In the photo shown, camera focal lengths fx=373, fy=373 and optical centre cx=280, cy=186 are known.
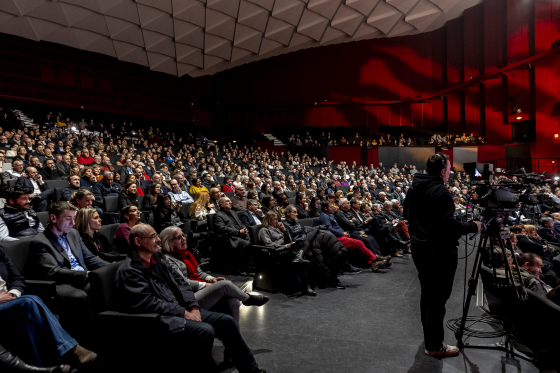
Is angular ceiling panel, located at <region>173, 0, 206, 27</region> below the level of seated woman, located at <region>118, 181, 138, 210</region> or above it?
above

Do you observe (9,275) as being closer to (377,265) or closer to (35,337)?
(35,337)

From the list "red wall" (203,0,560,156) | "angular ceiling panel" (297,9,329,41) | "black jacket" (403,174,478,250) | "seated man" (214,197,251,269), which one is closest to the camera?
"black jacket" (403,174,478,250)

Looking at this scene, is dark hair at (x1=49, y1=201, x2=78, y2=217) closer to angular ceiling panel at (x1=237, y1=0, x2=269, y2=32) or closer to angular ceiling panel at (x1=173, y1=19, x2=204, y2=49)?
angular ceiling panel at (x1=237, y1=0, x2=269, y2=32)

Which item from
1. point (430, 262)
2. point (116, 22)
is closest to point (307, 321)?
point (430, 262)

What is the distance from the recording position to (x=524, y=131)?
12648 millimetres

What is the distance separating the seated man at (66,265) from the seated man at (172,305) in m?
0.45

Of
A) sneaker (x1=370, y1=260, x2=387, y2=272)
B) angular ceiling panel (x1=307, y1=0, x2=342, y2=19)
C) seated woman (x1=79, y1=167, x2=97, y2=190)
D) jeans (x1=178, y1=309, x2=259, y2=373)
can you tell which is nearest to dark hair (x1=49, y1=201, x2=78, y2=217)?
jeans (x1=178, y1=309, x2=259, y2=373)

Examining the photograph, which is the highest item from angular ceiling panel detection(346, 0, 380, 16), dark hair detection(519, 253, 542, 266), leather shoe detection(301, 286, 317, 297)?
angular ceiling panel detection(346, 0, 380, 16)

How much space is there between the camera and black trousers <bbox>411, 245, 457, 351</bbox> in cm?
212

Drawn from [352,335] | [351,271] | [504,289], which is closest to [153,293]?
[352,335]

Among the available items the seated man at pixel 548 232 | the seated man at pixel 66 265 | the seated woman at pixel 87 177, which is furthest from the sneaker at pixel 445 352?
the seated woman at pixel 87 177

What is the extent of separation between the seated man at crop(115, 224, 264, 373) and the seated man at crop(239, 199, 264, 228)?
2.32 m

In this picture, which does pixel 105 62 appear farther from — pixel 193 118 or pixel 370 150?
pixel 370 150

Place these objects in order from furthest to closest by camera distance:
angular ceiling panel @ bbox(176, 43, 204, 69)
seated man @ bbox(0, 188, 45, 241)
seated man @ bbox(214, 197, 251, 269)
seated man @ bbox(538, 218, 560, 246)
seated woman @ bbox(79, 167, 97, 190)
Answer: angular ceiling panel @ bbox(176, 43, 204, 69)
seated man @ bbox(538, 218, 560, 246)
seated woman @ bbox(79, 167, 97, 190)
seated man @ bbox(214, 197, 251, 269)
seated man @ bbox(0, 188, 45, 241)
